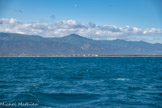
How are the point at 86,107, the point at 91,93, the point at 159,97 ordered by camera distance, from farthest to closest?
the point at 91,93 < the point at 159,97 < the point at 86,107

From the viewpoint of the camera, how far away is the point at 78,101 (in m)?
26.7

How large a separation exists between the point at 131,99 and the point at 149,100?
2.25m

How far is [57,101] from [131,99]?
9422mm

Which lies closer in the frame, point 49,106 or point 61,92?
point 49,106

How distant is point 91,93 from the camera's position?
31391 millimetres

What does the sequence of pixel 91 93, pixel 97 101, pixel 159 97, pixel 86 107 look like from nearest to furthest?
pixel 86 107 < pixel 97 101 < pixel 159 97 < pixel 91 93

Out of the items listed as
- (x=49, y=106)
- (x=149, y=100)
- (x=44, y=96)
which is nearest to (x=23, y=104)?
(x=49, y=106)

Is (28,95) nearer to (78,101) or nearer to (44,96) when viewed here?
(44,96)

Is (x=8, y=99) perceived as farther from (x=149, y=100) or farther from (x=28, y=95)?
(x=149, y=100)

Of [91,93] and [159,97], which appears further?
[91,93]

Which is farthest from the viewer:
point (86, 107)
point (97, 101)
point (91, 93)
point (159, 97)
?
point (91, 93)

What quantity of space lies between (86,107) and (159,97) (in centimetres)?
1141

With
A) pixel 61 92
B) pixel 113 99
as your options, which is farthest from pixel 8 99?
pixel 113 99

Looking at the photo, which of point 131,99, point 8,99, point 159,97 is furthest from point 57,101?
point 159,97
